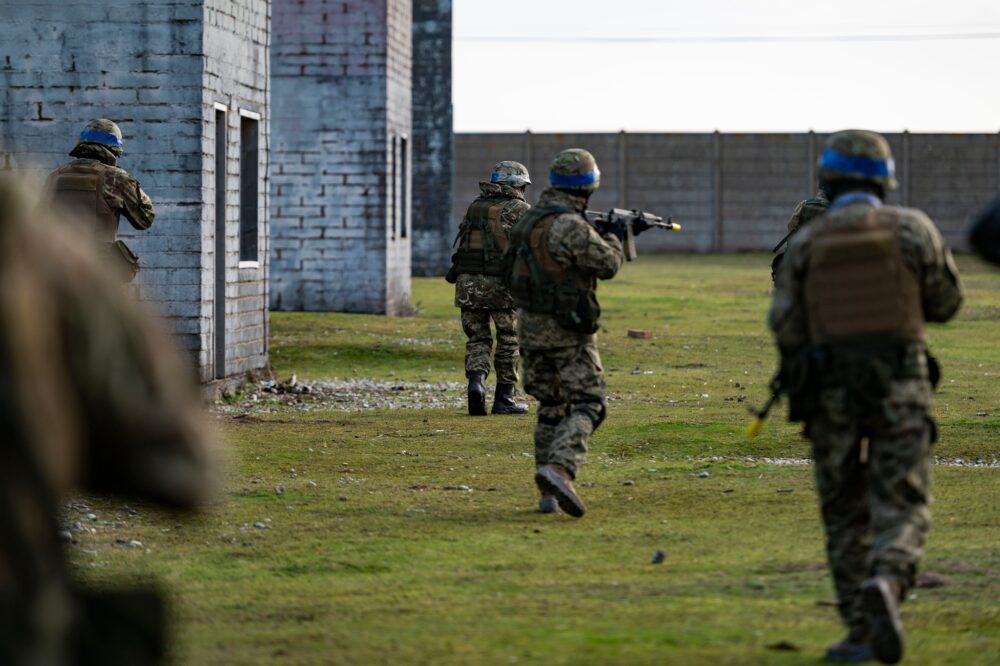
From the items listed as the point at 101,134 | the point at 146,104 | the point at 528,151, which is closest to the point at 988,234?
the point at 101,134

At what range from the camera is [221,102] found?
15.4 meters

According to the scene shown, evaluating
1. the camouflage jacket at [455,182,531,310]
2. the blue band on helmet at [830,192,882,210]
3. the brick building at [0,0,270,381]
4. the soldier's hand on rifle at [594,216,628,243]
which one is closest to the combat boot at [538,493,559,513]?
the soldier's hand on rifle at [594,216,628,243]

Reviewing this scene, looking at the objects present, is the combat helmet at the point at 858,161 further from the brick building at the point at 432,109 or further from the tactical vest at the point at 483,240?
the brick building at the point at 432,109

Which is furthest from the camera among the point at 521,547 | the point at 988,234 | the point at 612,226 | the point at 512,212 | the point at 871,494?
the point at 512,212

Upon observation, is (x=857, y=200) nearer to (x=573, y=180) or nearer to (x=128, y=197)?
(x=573, y=180)

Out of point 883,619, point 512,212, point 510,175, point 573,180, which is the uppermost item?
point 510,175

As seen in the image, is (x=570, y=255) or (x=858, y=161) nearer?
(x=858, y=161)

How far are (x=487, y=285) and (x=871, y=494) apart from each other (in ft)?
27.5

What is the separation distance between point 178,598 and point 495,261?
23.2ft

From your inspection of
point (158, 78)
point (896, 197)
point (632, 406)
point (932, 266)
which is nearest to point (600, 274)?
point (932, 266)

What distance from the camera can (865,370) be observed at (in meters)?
5.64

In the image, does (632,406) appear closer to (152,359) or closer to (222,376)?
(222,376)

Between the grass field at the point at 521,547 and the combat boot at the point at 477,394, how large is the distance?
5.3 inches

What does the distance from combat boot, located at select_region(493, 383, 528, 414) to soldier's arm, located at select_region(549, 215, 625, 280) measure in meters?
5.15
